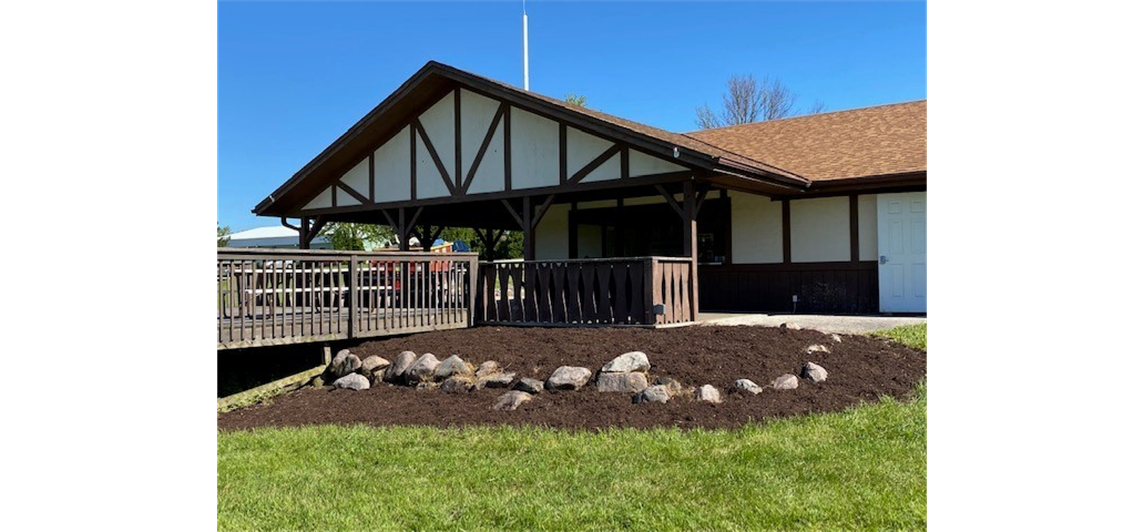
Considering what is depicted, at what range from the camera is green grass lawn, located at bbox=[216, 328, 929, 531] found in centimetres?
403

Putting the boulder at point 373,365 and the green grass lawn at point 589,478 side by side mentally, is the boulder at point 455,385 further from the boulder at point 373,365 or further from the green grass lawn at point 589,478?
the green grass lawn at point 589,478

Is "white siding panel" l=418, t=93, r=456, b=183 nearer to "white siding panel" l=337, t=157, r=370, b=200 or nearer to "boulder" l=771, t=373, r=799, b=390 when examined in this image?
"white siding panel" l=337, t=157, r=370, b=200

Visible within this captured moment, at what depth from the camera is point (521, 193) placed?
1363cm

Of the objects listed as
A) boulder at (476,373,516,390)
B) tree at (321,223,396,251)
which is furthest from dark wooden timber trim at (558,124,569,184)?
tree at (321,223,396,251)

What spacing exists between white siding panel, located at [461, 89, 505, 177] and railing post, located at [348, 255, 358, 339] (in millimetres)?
4024

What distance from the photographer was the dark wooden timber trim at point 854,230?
1391 centimetres

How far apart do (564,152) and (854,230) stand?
17.6 feet

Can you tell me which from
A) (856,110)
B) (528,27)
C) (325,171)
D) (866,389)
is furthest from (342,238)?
(866,389)

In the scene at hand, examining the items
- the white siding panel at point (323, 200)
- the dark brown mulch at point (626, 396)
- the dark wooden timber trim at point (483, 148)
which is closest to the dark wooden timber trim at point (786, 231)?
the dark brown mulch at point (626, 396)

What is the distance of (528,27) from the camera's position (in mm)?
26359

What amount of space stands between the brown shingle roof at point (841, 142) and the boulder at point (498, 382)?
26.4ft

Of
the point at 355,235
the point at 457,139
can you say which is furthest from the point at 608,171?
the point at 355,235
